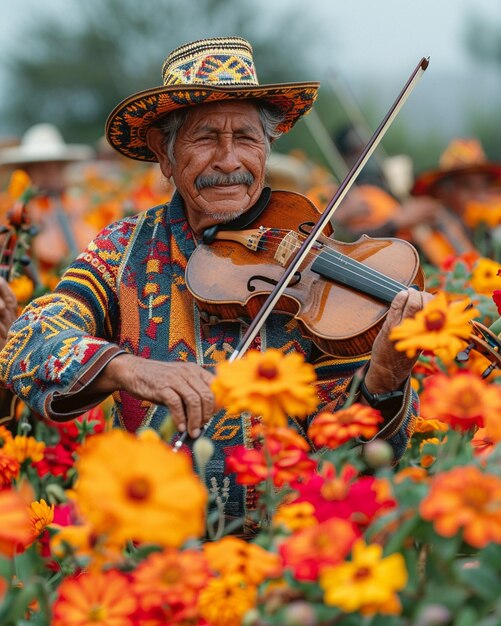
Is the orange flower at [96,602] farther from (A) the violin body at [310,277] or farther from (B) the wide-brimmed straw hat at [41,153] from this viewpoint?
(B) the wide-brimmed straw hat at [41,153]

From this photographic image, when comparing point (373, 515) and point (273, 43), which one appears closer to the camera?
point (373, 515)

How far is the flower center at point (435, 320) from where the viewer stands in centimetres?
164

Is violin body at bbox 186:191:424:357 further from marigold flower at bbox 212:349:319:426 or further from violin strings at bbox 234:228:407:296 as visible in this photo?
marigold flower at bbox 212:349:319:426

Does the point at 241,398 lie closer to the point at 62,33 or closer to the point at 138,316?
the point at 138,316

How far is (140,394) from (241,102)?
89 centimetres

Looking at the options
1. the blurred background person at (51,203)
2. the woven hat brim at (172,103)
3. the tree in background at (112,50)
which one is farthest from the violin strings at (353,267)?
the tree in background at (112,50)

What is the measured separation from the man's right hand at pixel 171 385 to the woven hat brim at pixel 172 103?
70cm

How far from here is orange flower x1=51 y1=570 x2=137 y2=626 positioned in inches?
56.6

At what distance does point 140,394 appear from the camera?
6.85 feet

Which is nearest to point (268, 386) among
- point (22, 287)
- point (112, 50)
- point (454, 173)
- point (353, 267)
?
point (353, 267)

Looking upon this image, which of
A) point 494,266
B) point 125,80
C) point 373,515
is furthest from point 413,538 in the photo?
point 125,80

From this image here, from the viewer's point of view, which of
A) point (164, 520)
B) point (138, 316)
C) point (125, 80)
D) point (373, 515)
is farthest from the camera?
point (125, 80)

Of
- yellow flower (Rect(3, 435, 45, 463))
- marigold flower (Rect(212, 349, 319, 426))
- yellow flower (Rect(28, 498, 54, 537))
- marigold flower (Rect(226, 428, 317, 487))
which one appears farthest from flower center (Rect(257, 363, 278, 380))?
yellow flower (Rect(3, 435, 45, 463))

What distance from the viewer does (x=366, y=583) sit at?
126 centimetres
